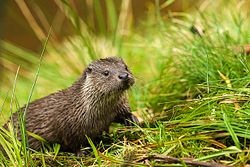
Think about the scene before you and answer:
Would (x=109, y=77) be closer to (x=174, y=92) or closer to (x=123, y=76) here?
(x=123, y=76)

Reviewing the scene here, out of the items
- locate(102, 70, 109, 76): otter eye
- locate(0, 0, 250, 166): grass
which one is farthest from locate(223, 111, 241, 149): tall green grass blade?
locate(102, 70, 109, 76): otter eye

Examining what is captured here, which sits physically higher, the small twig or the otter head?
the otter head

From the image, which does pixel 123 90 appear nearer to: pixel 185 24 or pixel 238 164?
pixel 238 164

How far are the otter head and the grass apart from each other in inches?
10.0

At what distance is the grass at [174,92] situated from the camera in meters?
3.00

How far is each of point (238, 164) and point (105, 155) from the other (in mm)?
716

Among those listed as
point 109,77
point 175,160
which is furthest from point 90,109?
point 175,160

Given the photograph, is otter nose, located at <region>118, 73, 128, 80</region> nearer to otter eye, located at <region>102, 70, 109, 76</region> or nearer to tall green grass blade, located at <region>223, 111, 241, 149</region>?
otter eye, located at <region>102, 70, 109, 76</region>

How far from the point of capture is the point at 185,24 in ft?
16.0

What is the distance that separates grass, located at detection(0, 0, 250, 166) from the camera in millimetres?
2997

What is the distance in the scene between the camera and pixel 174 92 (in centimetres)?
414

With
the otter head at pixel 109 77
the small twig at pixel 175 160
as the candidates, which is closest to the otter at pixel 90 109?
the otter head at pixel 109 77

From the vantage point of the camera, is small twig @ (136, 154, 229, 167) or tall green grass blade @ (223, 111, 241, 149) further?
tall green grass blade @ (223, 111, 241, 149)

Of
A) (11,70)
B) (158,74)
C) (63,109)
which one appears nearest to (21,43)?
(11,70)
